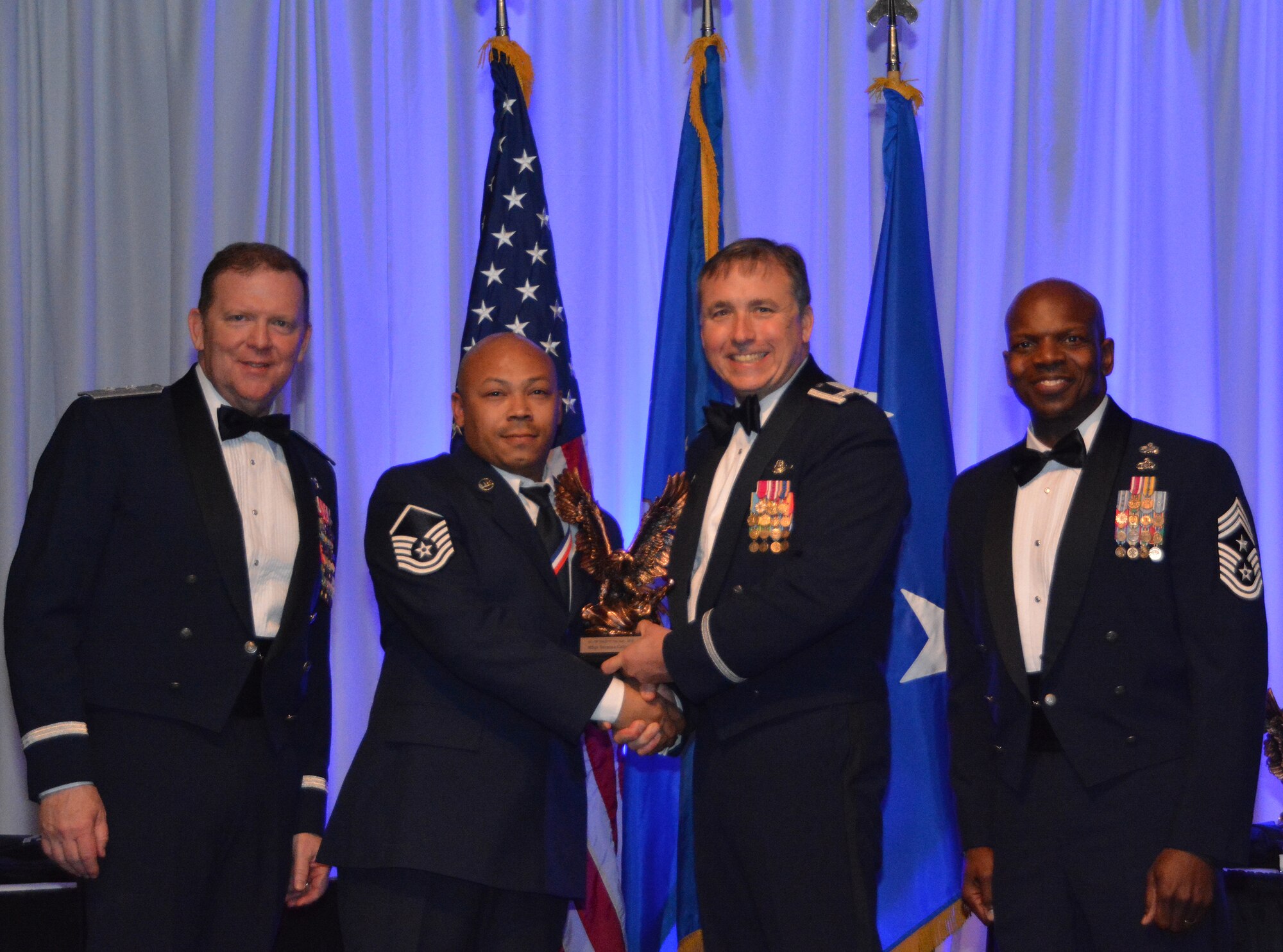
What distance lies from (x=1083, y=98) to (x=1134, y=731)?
293 cm

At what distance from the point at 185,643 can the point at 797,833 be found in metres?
1.48

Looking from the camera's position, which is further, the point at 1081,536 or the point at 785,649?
the point at 1081,536

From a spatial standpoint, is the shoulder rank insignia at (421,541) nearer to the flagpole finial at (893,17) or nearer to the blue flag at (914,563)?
the blue flag at (914,563)

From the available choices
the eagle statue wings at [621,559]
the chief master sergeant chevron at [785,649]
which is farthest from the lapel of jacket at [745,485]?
the eagle statue wings at [621,559]

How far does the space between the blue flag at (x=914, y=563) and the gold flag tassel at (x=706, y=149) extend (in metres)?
0.62

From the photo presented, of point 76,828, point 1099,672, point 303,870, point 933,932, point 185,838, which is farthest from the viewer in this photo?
point 933,932

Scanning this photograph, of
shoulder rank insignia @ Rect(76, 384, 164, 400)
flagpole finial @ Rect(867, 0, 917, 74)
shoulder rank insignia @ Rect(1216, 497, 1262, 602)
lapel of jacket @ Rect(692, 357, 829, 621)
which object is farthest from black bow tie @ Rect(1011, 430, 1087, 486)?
shoulder rank insignia @ Rect(76, 384, 164, 400)

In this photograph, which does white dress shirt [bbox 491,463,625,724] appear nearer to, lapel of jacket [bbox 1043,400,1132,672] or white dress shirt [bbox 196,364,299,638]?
Answer: white dress shirt [bbox 196,364,299,638]

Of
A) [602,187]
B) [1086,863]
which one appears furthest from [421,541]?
[602,187]

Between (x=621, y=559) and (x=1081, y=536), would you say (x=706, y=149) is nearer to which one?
(x=621, y=559)

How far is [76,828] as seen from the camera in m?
2.54

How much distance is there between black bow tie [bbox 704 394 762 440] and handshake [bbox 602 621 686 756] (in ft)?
1.82

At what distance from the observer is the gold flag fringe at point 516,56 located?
4383 mm

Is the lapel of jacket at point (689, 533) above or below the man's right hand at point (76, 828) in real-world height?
above
